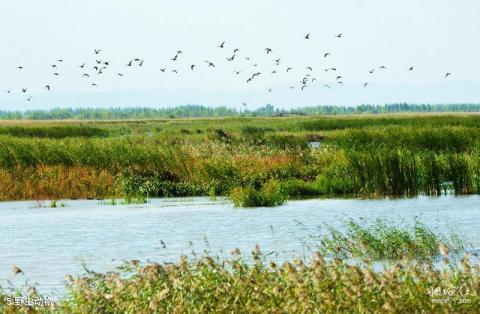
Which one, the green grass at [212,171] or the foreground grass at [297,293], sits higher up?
the foreground grass at [297,293]

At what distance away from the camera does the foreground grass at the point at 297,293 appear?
39.9ft

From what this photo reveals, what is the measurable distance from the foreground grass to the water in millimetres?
5608

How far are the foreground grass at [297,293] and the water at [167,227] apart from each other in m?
5.61

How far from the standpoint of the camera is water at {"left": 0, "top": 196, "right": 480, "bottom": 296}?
77.3ft

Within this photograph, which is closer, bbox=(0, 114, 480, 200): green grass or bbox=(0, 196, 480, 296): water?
bbox=(0, 196, 480, 296): water

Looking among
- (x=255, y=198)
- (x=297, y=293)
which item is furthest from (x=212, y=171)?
(x=297, y=293)

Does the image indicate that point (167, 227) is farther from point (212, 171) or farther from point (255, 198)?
point (212, 171)

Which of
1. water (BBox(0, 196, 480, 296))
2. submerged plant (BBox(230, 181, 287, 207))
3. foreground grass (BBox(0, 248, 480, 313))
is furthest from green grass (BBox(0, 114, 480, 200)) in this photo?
foreground grass (BBox(0, 248, 480, 313))

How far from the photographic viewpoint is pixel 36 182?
39.6m

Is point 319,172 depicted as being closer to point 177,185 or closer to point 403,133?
point 177,185

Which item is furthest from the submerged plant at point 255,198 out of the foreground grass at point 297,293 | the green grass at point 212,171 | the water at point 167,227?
the foreground grass at point 297,293

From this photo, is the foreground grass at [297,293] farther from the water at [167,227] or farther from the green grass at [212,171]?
the green grass at [212,171]

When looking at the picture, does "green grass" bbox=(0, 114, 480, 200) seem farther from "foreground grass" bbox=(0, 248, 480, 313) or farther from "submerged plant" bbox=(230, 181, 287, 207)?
"foreground grass" bbox=(0, 248, 480, 313)

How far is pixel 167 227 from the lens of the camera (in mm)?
30375
